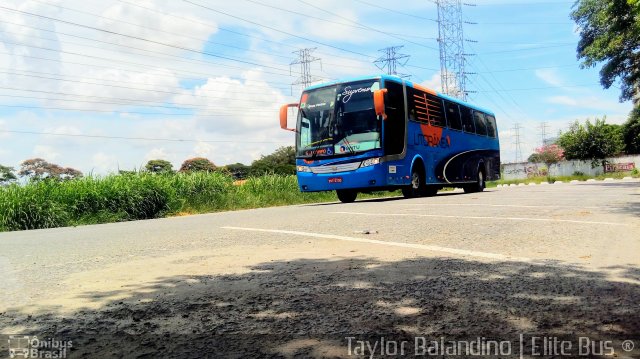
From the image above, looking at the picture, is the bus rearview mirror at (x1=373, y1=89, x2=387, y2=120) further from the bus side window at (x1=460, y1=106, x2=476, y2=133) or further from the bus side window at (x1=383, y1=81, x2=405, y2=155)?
the bus side window at (x1=460, y1=106, x2=476, y2=133)

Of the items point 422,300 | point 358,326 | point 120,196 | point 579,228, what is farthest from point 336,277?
point 120,196

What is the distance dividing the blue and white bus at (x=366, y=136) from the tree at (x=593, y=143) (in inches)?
1555

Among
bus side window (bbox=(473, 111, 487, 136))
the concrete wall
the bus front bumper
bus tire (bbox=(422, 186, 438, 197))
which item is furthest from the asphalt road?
the concrete wall

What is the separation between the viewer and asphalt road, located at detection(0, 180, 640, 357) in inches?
118

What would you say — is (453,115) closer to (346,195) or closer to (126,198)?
(346,195)

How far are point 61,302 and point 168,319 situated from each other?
113 cm

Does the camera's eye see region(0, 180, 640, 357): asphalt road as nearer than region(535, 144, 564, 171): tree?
Yes

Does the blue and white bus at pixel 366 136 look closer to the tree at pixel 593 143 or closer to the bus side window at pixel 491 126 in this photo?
the bus side window at pixel 491 126

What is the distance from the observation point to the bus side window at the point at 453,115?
1889cm

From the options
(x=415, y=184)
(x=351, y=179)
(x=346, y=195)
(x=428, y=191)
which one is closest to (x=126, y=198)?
(x=351, y=179)

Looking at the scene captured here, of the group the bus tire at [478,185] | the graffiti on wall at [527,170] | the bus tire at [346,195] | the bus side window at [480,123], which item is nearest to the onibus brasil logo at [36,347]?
the bus tire at [346,195]

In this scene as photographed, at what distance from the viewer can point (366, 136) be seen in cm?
1452

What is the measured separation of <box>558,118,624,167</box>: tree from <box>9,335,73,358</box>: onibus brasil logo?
5437cm

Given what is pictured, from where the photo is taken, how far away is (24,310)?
147 inches
